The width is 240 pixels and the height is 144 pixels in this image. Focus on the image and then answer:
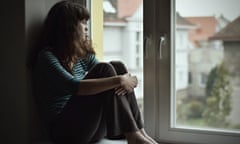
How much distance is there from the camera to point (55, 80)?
1741 millimetres

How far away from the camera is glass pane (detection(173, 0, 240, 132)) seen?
1.86 meters

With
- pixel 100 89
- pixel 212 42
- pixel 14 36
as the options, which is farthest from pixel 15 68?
pixel 212 42

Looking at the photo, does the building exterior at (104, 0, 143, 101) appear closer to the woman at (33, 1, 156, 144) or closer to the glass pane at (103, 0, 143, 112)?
the glass pane at (103, 0, 143, 112)

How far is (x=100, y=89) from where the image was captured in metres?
1.66

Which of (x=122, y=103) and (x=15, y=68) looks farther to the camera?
(x=15, y=68)

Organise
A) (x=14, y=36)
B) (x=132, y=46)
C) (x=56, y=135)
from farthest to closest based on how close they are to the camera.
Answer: (x=132, y=46)
(x=14, y=36)
(x=56, y=135)

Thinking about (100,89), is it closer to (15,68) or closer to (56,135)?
(56,135)

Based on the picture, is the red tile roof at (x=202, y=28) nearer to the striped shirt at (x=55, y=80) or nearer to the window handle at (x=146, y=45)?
the window handle at (x=146, y=45)

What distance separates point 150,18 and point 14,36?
2.37 feet

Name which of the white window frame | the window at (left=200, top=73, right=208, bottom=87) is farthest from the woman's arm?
the window at (left=200, top=73, right=208, bottom=87)

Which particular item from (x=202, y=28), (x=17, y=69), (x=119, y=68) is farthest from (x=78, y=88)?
(x=202, y=28)

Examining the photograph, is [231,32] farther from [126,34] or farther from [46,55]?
[46,55]

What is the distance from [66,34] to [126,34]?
38 cm

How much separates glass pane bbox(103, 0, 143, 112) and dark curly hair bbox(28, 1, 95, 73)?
26cm
